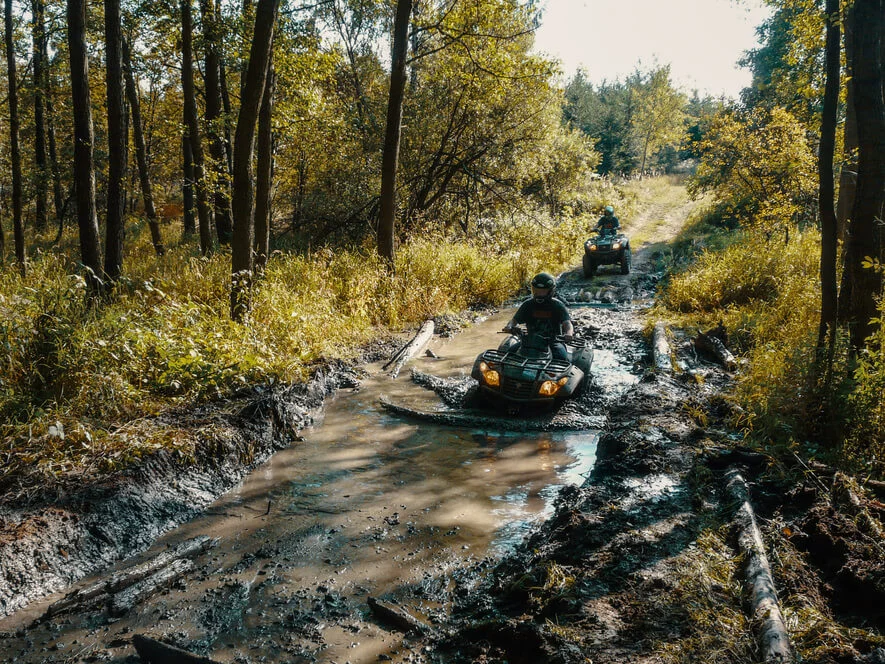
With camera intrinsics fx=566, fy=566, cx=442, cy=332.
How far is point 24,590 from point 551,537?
3674 millimetres

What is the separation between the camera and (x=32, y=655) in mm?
3279

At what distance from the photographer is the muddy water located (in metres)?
3.45

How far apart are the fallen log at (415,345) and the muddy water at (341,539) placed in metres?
1.75

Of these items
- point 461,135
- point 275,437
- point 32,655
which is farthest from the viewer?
point 461,135

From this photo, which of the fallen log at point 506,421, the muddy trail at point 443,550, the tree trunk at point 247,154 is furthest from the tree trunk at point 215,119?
the muddy trail at point 443,550

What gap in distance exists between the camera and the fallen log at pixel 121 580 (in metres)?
3.65

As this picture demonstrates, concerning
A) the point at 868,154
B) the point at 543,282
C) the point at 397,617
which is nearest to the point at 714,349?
the point at 543,282

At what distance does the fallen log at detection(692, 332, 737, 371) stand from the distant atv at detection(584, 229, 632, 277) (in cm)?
696

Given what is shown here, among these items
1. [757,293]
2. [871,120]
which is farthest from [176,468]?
[757,293]

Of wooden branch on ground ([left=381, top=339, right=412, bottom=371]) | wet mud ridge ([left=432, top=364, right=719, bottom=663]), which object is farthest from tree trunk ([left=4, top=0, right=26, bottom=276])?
wet mud ridge ([left=432, top=364, right=719, bottom=663])

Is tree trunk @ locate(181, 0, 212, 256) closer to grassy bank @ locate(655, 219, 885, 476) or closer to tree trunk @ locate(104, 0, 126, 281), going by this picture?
tree trunk @ locate(104, 0, 126, 281)

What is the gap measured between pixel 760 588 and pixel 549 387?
4022mm

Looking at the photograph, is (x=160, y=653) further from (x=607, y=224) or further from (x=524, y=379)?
(x=607, y=224)

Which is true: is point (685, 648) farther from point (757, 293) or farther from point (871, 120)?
point (757, 293)
